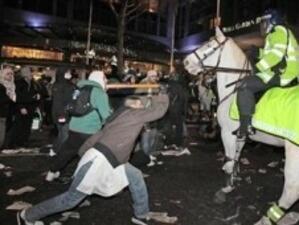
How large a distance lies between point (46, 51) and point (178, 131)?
23152mm

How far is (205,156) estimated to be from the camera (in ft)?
43.2

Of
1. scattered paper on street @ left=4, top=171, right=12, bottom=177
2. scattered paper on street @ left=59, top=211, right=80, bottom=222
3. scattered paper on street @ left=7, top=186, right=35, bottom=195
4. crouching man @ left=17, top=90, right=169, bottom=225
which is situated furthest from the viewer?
scattered paper on street @ left=4, top=171, right=12, bottom=177

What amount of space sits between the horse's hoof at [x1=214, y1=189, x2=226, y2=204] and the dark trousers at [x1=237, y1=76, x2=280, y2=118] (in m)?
1.61

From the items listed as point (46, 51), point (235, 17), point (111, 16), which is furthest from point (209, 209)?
point (111, 16)

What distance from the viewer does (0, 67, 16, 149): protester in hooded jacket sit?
12320mm

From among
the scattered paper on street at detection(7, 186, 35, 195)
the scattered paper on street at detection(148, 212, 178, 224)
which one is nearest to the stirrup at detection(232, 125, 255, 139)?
the scattered paper on street at detection(148, 212, 178, 224)

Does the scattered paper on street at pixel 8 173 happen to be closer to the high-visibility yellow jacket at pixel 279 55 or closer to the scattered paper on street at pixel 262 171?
the high-visibility yellow jacket at pixel 279 55

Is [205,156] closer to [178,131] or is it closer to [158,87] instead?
[178,131]

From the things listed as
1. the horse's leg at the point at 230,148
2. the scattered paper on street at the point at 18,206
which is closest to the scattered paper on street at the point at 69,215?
the scattered paper on street at the point at 18,206

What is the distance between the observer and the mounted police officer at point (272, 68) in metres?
7.04

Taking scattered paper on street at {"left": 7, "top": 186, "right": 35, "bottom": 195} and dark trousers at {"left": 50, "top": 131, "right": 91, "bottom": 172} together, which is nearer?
scattered paper on street at {"left": 7, "top": 186, "right": 35, "bottom": 195}

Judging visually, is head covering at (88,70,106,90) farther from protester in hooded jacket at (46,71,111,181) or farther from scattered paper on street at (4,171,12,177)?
scattered paper on street at (4,171,12,177)

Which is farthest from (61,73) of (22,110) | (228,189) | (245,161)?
(228,189)

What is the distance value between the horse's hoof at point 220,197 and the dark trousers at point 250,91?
1606 mm
